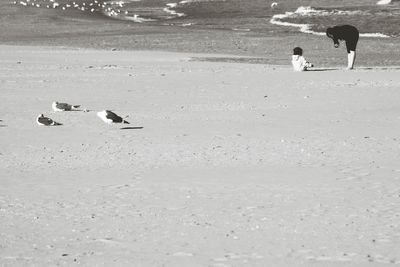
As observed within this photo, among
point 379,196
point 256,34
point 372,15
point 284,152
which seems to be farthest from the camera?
point 372,15

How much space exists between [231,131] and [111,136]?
1767 millimetres

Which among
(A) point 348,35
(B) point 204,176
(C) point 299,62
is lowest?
(C) point 299,62

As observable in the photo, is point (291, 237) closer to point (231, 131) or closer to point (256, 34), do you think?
point (231, 131)

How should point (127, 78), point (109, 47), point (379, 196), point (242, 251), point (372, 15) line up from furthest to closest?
point (372, 15)
point (109, 47)
point (127, 78)
point (379, 196)
point (242, 251)

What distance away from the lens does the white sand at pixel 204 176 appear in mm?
6875

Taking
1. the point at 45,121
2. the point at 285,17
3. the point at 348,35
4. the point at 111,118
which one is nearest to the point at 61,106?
the point at 45,121

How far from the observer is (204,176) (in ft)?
31.2

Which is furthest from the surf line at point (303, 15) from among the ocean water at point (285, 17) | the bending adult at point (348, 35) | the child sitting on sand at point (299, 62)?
the child sitting on sand at point (299, 62)

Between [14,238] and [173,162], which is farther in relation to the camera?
[173,162]

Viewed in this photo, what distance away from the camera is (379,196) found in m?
8.46

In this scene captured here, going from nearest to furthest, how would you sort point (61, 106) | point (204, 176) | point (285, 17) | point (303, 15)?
point (204, 176) < point (61, 106) < point (285, 17) < point (303, 15)

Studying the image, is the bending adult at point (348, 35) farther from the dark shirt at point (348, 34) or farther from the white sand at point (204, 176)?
Result: the white sand at point (204, 176)

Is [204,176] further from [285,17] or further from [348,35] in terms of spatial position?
[285,17]

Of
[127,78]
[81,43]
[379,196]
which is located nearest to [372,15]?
[81,43]
